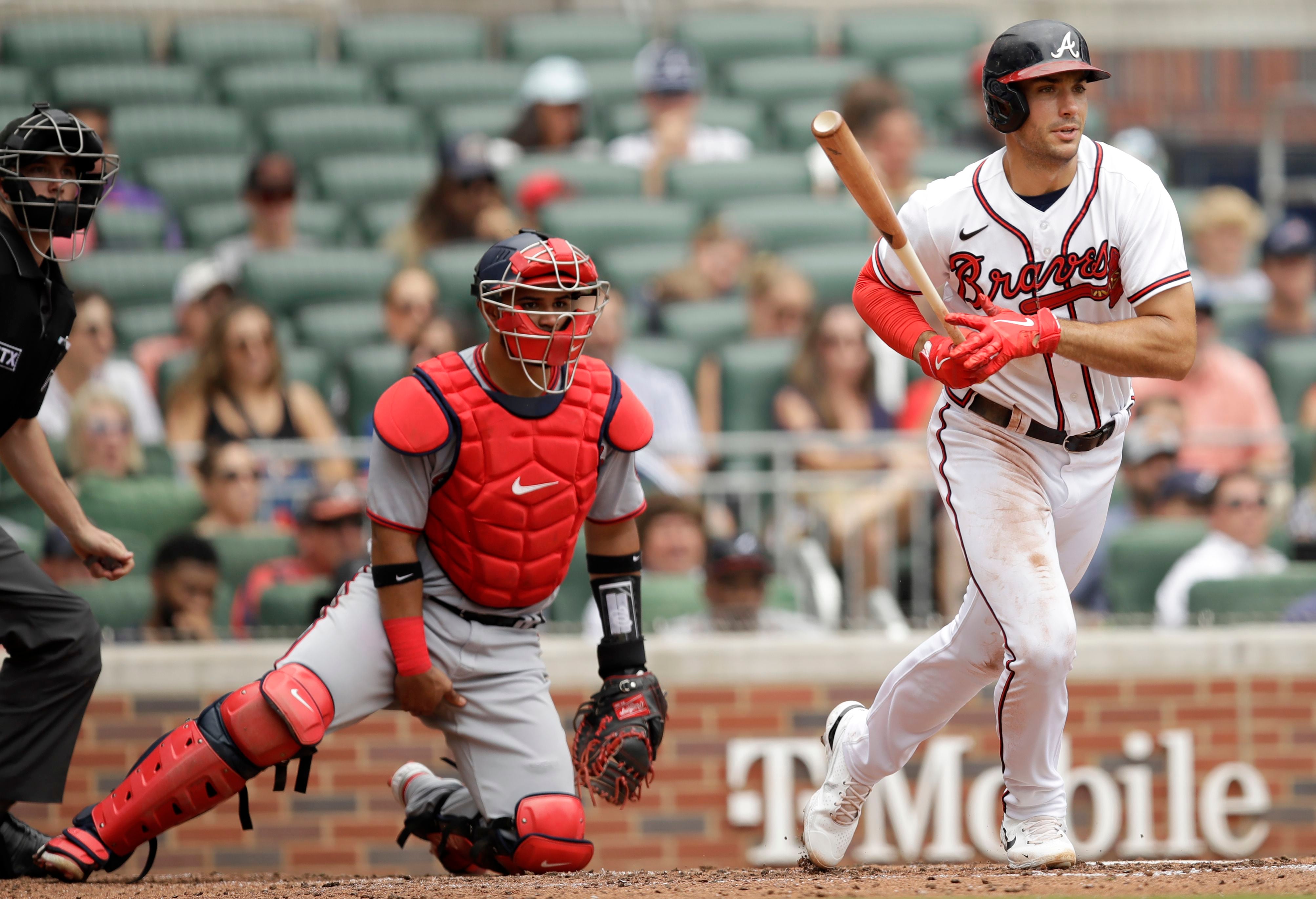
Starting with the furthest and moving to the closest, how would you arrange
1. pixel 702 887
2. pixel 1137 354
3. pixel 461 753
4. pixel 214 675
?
pixel 214 675 < pixel 461 753 < pixel 702 887 < pixel 1137 354

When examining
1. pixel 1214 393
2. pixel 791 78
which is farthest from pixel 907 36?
pixel 1214 393

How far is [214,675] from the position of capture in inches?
239

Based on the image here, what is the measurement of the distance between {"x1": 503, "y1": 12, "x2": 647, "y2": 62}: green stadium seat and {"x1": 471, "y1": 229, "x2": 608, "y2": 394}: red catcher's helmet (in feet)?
22.9

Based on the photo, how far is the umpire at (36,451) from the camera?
3.96 m

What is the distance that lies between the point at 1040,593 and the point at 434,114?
7201 mm

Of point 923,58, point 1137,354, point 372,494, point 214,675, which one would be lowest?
point 214,675

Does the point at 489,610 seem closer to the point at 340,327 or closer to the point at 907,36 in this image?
the point at 340,327

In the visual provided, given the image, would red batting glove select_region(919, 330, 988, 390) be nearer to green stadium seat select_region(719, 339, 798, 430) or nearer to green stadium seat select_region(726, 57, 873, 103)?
green stadium seat select_region(719, 339, 798, 430)

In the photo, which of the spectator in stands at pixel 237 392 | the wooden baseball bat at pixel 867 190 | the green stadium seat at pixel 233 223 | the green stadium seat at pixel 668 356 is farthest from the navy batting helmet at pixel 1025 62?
the green stadium seat at pixel 233 223

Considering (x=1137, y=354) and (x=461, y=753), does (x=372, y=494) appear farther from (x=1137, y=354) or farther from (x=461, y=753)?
(x=1137, y=354)

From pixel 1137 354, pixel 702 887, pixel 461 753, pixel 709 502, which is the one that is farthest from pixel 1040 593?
pixel 709 502

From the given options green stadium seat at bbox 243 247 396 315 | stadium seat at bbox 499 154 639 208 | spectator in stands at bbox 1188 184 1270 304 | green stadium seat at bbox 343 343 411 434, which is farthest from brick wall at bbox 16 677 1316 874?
stadium seat at bbox 499 154 639 208

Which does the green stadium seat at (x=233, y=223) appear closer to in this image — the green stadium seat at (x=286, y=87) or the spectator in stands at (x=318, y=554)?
the green stadium seat at (x=286, y=87)

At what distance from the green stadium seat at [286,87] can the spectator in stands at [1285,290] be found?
17.8 ft
